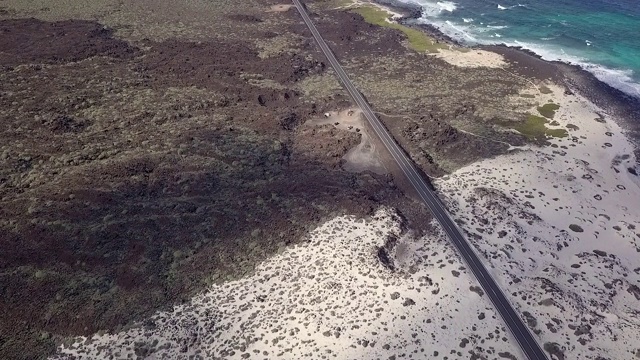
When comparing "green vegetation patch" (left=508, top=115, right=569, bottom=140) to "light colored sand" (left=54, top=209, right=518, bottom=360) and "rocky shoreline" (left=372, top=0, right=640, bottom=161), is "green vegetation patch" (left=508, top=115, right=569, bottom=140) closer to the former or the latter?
"rocky shoreline" (left=372, top=0, right=640, bottom=161)

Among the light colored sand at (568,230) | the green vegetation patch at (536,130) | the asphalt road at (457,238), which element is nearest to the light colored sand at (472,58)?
the green vegetation patch at (536,130)

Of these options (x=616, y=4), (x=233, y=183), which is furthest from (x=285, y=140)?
(x=616, y=4)

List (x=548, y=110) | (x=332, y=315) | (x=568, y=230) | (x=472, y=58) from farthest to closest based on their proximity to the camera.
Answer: (x=472, y=58), (x=548, y=110), (x=568, y=230), (x=332, y=315)

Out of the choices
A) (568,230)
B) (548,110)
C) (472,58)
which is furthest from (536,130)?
(472,58)

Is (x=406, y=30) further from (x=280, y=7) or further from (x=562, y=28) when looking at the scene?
(x=562, y=28)

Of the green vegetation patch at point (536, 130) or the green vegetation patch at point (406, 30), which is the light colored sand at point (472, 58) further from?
the green vegetation patch at point (536, 130)

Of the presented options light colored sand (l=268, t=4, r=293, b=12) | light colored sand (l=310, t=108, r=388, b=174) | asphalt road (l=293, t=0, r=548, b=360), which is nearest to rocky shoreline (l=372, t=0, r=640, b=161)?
light colored sand (l=268, t=4, r=293, b=12)
